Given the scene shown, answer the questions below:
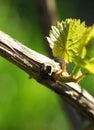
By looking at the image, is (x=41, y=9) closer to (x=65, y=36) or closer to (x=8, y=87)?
(x=65, y=36)

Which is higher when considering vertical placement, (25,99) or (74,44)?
(25,99)

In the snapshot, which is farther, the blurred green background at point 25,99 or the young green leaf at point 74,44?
the blurred green background at point 25,99

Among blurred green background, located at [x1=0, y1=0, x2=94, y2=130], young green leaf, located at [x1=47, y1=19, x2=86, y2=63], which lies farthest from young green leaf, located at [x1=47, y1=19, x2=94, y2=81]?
blurred green background, located at [x1=0, y1=0, x2=94, y2=130]

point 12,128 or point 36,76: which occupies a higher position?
point 12,128

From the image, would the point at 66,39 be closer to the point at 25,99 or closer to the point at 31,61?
the point at 31,61

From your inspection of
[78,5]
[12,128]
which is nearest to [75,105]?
[12,128]

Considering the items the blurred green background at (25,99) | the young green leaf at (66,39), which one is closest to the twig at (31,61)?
the young green leaf at (66,39)

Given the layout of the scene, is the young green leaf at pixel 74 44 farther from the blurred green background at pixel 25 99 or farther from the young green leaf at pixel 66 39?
the blurred green background at pixel 25 99

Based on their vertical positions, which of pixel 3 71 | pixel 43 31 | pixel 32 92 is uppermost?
pixel 3 71

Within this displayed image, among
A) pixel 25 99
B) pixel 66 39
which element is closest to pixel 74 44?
pixel 66 39

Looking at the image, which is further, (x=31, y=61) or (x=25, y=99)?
(x=25, y=99)

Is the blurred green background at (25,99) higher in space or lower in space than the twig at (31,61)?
higher
